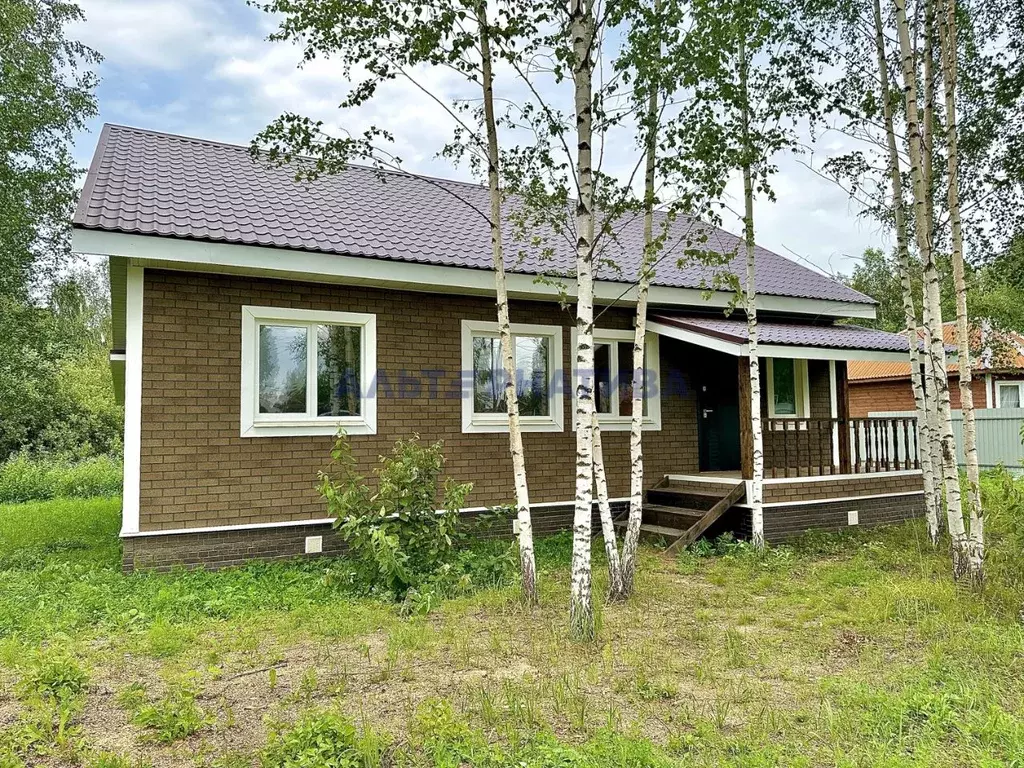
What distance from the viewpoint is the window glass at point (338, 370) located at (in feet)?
25.6

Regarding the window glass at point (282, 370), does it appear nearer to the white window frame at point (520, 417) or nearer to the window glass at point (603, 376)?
the white window frame at point (520, 417)

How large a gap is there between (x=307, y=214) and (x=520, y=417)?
3.74 metres

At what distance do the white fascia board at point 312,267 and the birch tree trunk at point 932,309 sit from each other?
1.90 metres

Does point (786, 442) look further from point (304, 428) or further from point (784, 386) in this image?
point (304, 428)

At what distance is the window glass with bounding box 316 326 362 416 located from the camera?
779cm

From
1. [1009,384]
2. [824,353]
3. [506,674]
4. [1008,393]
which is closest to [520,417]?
[824,353]

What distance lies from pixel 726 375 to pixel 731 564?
13.3 feet

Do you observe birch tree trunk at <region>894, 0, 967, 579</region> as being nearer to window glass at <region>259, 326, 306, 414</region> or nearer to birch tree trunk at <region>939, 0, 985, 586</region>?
birch tree trunk at <region>939, 0, 985, 586</region>

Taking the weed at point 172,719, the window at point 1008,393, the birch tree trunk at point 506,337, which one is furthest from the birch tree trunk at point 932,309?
the window at point 1008,393

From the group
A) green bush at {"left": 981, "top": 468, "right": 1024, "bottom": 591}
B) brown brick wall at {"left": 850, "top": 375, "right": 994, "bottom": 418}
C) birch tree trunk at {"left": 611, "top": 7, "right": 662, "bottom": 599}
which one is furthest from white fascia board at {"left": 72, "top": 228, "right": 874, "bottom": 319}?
brown brick wall at {"left": 850, "top": 375, "right": 994, "bottom": 418}

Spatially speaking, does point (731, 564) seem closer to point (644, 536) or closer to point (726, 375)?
point (644, 536)

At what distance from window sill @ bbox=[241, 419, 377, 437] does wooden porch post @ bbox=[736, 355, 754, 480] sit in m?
4.60

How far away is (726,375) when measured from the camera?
428 inches

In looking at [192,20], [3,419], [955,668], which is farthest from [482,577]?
[3,419]
